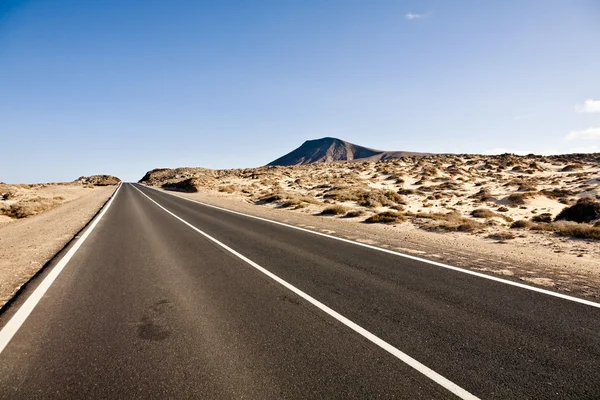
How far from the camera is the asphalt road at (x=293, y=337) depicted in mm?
3086

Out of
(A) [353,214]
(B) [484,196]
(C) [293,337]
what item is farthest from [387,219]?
(B) [484,196]

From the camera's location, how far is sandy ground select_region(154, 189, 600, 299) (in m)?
6.41

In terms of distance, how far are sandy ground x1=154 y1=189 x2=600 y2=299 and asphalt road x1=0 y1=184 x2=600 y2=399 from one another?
1.17m

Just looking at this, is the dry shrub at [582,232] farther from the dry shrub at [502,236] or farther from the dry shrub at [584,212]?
the dry shrub at [584,212]

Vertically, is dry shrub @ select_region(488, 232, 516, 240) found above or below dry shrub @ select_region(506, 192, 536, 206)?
below

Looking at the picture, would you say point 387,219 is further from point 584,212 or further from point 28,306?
point 28,306

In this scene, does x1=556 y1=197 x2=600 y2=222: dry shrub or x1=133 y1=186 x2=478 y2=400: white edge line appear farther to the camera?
x1=556 y1=197 x2=600 y2=222: dry shrub

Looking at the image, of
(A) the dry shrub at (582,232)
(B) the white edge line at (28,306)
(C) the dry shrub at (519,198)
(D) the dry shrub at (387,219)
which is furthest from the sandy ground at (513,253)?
(C) the dry shrub at (519,198)

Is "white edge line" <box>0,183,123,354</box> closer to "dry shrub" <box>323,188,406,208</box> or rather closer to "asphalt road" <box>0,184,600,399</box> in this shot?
"asphalt road" <box>0,184,600,399</box>

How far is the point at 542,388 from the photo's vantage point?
9.90 feet

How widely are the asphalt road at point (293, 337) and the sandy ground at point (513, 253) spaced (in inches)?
46.1

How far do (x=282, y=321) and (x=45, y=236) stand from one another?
39.4 feet

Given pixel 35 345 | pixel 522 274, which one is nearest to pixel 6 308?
pixel 35 345

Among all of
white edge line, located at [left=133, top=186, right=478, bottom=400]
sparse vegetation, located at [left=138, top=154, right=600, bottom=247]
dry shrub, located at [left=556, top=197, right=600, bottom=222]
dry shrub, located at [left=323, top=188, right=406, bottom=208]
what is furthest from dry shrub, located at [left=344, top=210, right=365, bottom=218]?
white edge line, located at [left=133, top=186, right=478, bottom=400]
